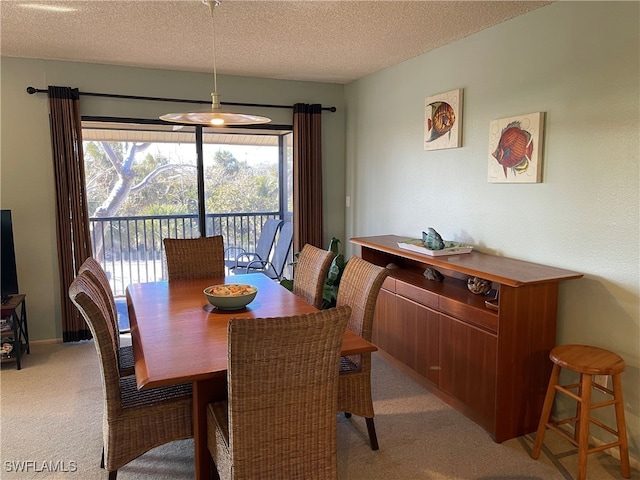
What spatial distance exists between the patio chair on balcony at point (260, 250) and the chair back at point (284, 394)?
3417 millimetres

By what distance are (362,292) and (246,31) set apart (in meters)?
1.94

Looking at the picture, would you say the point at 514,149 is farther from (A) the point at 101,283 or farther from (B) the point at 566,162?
(A) the point at 101,283

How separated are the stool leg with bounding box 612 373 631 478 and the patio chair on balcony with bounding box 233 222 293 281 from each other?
3.31m

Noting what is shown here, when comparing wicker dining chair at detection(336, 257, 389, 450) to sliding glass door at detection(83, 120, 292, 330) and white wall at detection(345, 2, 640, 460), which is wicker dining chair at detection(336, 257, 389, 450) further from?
sliding glass door at detection(83, 120, 292, 330)

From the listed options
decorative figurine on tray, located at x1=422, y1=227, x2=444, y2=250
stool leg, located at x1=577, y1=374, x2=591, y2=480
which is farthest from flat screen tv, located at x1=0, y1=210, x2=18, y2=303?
stool leg, located at x1=577, y1=374, x2=591, y2=480

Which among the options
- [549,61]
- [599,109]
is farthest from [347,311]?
[549,61]

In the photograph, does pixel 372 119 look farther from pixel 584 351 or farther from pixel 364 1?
pixel 584 351

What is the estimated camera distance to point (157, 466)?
8.02 ft

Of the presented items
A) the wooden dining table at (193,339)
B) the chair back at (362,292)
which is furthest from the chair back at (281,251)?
the chair back at (362,292)

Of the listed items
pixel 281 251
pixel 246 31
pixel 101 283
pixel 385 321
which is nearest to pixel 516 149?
pixel 385 321

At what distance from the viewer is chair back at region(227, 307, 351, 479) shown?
1.57m

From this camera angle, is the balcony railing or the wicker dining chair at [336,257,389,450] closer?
the wicker dining chair at [336,257,389,450]

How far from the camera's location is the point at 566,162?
104 inches

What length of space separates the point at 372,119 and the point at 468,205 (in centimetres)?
160
